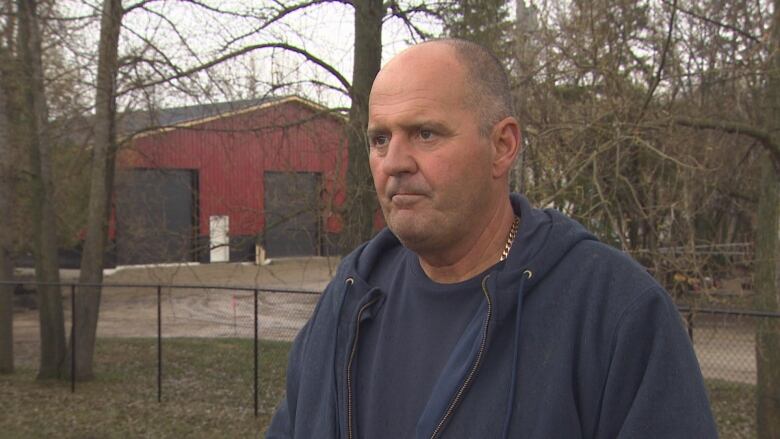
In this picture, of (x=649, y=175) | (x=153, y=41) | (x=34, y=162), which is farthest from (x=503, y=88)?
(x=34, y=162)

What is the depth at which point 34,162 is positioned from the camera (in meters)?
12.3

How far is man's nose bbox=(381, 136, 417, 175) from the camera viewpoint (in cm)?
164

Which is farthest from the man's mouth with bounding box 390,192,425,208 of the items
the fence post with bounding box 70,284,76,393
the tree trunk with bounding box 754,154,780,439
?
the fence post with bounding box 70,284,76,393

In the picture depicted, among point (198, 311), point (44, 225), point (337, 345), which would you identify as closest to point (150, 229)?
point (44, 225)

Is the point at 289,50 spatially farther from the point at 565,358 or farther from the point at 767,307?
the point at 565,358

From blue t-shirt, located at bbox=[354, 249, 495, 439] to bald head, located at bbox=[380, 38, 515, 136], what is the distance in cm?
37

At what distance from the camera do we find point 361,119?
694 centimetres

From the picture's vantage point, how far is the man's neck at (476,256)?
5.64ft

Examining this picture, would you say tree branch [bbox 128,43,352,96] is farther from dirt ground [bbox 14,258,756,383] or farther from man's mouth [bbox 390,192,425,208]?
man's mouth [bbox 390,192,425,208]

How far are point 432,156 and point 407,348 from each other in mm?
441

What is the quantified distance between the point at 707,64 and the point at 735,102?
0.86 meters

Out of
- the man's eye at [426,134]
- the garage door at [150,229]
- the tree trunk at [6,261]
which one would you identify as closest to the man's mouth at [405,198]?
the man's eye at [426,134]

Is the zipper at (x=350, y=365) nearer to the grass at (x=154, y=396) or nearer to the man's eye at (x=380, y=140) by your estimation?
the man's eye at (x=380, y=140)

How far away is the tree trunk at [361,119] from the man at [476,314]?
→ 513 centimetres
